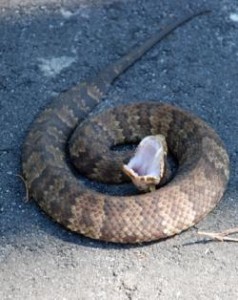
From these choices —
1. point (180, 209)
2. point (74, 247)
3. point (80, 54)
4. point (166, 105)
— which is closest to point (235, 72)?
point (166, 105)

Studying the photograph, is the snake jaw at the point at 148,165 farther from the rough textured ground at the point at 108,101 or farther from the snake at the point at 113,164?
the rough textured ground at the point at 108,101

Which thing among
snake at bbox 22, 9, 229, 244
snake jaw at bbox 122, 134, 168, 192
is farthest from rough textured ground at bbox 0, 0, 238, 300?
snake jaw at bbox 122, 134, 168, 192

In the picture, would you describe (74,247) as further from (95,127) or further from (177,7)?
(177,7)

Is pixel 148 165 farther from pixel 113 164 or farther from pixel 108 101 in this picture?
pixel 108 101

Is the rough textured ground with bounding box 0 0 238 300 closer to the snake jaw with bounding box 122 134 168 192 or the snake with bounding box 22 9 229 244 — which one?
the snake with bounding box 22 9 229 244

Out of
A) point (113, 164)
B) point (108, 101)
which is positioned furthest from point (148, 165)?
point (108, 101)

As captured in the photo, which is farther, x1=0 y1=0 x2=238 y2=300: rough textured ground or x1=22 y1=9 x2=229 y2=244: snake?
x1=22 y1=9 x2=229 y2=244: snake
